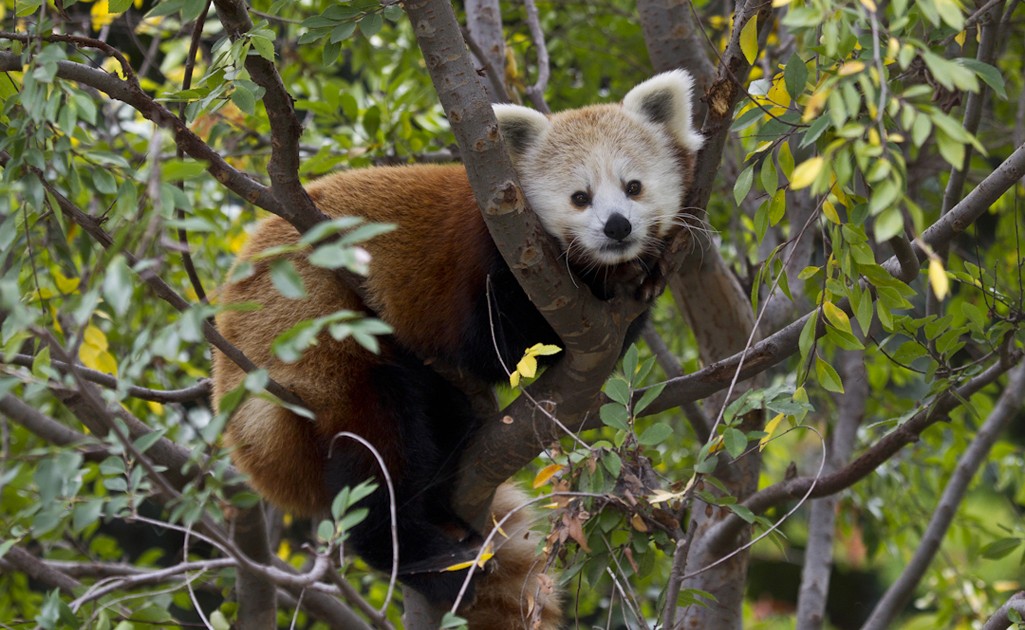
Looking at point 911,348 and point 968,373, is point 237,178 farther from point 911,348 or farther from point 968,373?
point 968,373

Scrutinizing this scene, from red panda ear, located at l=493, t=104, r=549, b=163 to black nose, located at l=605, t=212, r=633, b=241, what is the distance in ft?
2.09

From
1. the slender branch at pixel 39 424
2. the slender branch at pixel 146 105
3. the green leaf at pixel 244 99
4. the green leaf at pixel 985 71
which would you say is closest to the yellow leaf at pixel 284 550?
the slender branch at pixel 39 424

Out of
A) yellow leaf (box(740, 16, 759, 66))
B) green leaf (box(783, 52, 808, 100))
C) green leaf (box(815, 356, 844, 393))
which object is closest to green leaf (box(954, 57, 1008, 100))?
green leaf (box(783, 52, 808, 100))

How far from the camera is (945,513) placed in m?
4.76

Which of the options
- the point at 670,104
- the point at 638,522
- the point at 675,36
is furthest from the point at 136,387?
the point at 675,36

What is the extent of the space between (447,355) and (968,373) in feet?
6.24

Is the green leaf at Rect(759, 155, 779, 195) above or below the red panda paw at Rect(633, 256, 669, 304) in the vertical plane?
above

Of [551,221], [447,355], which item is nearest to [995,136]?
[551,221]

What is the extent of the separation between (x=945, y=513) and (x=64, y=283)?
162 inches

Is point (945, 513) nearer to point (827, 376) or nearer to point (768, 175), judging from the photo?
point (827, 376)

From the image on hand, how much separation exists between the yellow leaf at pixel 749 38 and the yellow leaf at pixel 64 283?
277 centimetres

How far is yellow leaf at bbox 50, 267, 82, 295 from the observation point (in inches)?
166

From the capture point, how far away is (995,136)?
264 inches

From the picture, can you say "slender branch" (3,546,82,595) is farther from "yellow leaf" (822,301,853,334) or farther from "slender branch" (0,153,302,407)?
"yellow leaf" (822,301,853,334)
